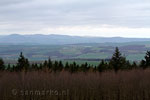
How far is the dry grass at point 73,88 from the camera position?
24.4 metres

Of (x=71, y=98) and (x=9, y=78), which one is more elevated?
(x=9, y=78)

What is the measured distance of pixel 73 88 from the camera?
27.4m

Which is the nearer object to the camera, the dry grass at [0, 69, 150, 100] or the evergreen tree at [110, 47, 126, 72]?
the dry grass at [0, 69, 150, 100]

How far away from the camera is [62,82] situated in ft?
92.9

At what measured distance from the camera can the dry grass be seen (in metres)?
24.4

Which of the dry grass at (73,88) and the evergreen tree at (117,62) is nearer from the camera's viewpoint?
the dry grass at (73,88)

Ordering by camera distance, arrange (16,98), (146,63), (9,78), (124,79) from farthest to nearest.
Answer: (146,63)
(124,79)
(9,78)
(16,98)

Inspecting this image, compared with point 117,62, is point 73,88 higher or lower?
lower

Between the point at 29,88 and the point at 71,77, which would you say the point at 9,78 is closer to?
the point at 29,88

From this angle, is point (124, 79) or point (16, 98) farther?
point (124, 79)

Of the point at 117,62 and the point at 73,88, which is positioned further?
the point at 117,62

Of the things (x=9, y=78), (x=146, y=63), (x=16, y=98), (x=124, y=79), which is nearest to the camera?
(x=16, y=98)

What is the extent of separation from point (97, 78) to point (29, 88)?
8.63 metres

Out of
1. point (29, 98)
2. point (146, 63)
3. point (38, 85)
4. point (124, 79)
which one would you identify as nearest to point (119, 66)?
point (146, 63)
